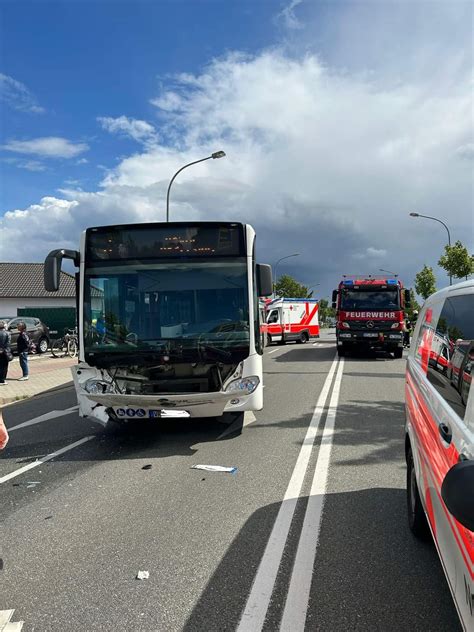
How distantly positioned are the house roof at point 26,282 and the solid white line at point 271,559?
42.6m

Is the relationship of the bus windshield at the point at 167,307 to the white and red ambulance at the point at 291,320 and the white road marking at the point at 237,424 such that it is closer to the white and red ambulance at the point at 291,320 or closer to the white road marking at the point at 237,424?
the white road marking at the point at 237,424

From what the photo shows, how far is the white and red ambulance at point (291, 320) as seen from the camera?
31.5 m

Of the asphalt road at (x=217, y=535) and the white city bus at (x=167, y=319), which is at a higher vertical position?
the white city bus at (x=167, y=319)

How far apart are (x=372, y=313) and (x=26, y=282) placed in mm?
35957

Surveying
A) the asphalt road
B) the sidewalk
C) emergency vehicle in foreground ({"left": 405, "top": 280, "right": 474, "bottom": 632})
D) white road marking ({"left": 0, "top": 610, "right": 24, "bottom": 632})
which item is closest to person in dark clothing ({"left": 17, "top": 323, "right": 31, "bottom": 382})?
the sidewalk

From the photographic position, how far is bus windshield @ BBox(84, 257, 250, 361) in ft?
21.8

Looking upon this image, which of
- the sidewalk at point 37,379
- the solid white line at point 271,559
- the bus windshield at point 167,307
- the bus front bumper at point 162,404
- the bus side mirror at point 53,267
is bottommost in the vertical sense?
the solid white line at point 271,559

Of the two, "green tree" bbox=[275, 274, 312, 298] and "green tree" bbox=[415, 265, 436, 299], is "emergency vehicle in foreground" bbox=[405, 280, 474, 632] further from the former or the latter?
"green tree" bbox=[275, 274, 312, 298]

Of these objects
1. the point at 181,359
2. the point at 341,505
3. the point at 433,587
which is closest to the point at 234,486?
the point at 341,505

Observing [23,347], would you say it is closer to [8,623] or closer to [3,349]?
[3,349]

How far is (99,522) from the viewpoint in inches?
166

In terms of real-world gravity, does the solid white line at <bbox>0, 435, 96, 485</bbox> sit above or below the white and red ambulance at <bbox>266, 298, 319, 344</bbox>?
below

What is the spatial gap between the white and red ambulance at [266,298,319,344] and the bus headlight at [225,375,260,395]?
80.7 ft

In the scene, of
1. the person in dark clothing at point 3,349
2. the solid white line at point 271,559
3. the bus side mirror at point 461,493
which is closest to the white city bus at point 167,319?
the solid white line at point 271,559
